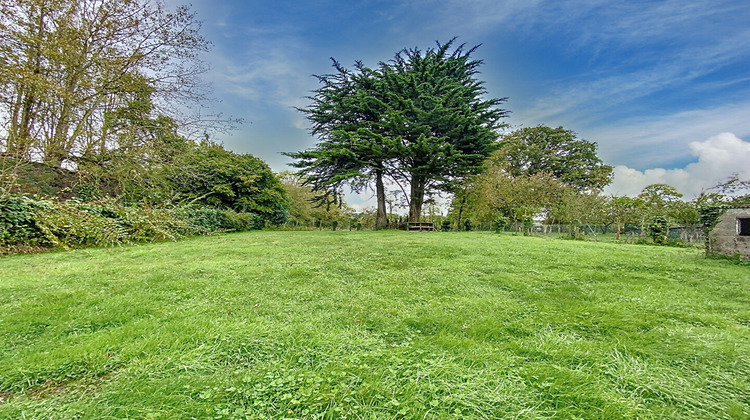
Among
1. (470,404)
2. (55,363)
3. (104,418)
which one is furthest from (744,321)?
(55,363)

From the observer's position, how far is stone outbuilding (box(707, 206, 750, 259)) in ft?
20.1

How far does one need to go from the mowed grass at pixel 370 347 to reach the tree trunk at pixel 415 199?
14.5m

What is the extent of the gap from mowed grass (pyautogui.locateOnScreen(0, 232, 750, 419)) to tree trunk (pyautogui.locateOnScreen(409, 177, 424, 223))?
1451cm

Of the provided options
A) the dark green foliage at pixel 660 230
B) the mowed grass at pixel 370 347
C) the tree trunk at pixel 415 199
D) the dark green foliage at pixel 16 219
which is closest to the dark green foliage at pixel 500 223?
the tree trunk at pixel 415 199

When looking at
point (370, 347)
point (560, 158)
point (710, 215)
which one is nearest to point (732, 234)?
point (710, 215)

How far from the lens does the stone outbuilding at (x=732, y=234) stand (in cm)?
611

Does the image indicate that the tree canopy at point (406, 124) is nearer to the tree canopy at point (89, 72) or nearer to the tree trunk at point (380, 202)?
the tree trunk at point (380, 202)

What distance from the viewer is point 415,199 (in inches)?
733

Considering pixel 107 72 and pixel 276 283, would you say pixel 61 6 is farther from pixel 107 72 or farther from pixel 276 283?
pixel 276 283

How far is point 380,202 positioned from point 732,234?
1510 cm

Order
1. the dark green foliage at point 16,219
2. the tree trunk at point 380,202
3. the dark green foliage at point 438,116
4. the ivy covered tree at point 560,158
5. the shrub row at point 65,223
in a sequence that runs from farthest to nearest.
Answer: the ivy covered tree at point 560,158 < the tree trunk at point 380,202 < the dark green foliage at point 438,116 < the shrub row at point 65,223 < the dark green foliage at point 16,219

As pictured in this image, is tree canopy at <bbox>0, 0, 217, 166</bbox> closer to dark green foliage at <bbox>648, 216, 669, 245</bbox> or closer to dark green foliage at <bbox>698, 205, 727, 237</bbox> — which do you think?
dark green foliage at <bbox>698, 205, 727, 237</bbox>

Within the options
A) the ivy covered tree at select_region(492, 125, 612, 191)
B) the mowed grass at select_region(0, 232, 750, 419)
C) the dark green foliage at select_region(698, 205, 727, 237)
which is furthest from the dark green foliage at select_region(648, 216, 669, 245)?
the ivy covered tree at select_region(492, 125, 612, 191)

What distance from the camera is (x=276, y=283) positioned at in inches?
154
